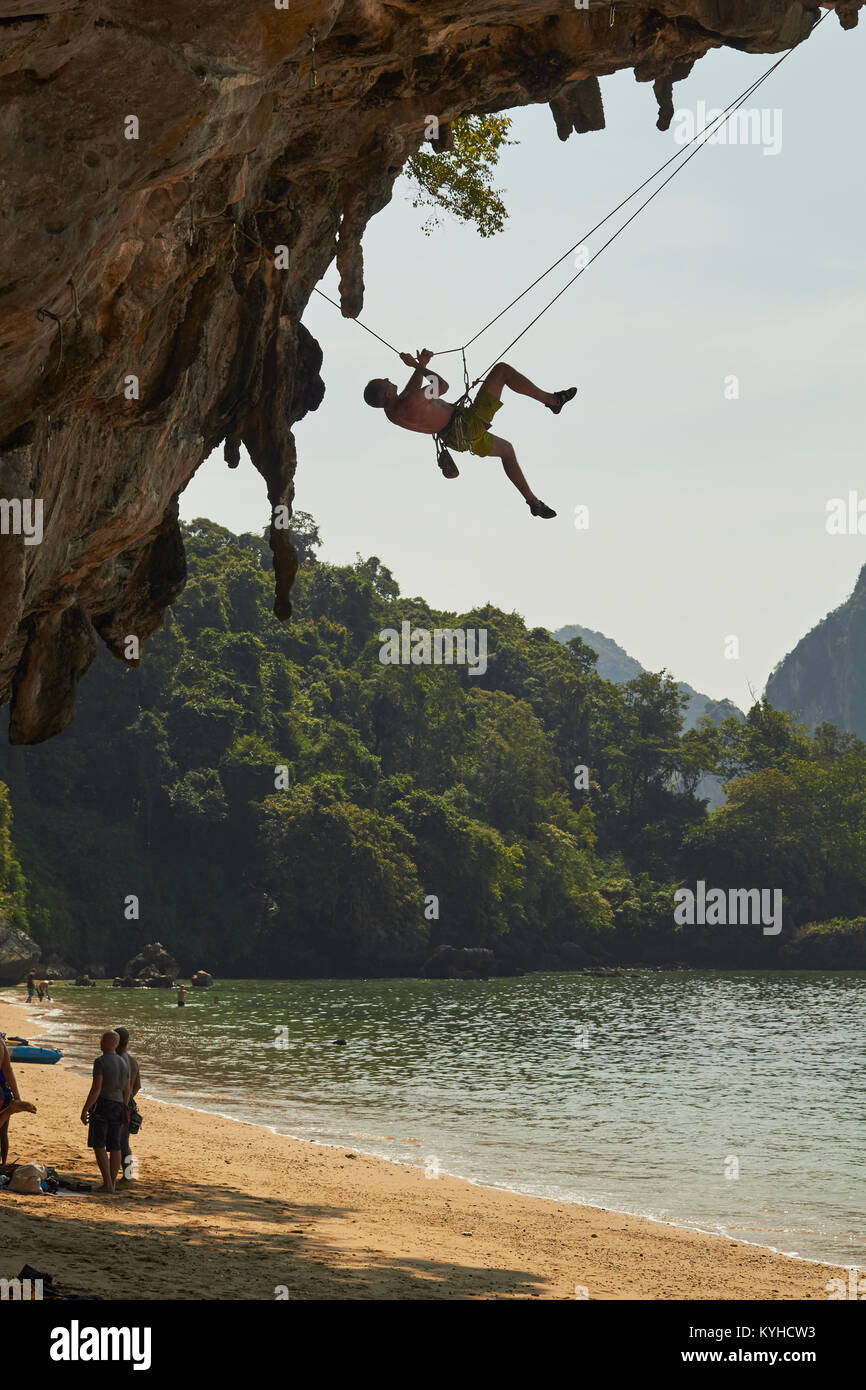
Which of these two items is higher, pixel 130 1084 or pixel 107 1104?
pixel 130 1084

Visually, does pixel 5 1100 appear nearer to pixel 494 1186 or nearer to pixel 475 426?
pixel 475 426

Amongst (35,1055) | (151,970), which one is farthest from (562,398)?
(151,970)

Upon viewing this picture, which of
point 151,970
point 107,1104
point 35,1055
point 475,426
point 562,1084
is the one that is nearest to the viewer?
point 475,426

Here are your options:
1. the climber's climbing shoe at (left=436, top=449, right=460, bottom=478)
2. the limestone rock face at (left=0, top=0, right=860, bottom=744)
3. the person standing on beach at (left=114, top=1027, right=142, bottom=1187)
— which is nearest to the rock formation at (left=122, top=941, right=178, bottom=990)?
the limestone rock face at (left=0, top=0, right=860, bottom=744)

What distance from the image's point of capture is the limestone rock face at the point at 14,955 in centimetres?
5447

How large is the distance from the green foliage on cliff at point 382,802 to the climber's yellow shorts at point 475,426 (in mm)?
51776

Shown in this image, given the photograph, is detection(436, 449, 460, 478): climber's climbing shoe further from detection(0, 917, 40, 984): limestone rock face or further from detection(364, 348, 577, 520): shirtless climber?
detection(0, 917, 40, 984): limestone rock face

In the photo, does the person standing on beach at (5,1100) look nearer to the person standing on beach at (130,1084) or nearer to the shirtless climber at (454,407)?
the person standing on beach at (130,1084)

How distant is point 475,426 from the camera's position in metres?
10.8

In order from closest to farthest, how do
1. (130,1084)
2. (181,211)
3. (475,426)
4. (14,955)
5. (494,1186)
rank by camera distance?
(181,211), (475,426), (130,1084), (494,1186), (14,955)

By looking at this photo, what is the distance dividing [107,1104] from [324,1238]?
2.43 meters

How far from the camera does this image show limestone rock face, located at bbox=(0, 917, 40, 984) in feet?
179

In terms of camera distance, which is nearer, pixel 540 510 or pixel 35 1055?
pixel 540 510
